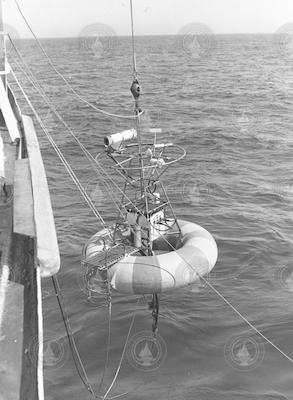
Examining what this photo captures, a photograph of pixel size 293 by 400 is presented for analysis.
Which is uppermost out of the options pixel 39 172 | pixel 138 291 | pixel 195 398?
pixel 39 172

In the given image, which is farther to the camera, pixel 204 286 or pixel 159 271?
pixel 204 286

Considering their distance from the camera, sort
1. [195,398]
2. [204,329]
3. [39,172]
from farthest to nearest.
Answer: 1. [204,329]
2. [195,398]
3. [39,172]

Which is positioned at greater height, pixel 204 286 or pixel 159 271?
pixel 159 271

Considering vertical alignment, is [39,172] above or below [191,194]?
above

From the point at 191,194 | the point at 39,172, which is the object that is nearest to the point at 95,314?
the point at 39,172

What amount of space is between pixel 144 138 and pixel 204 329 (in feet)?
49.4

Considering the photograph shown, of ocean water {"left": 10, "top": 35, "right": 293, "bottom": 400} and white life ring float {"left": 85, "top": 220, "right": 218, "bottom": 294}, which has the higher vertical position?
white life ring float {"left": 85, "top": 220, "right": 218, "bottom": 294}

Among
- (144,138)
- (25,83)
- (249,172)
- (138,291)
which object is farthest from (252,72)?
(138,291)

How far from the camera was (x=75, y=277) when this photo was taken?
1047 cm

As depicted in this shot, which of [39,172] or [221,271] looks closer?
[39,172]

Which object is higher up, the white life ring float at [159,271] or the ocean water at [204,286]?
the white life ring float at [159,271]

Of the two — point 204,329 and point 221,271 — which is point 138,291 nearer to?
point 204,329

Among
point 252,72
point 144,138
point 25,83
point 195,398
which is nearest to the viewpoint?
point 195,398

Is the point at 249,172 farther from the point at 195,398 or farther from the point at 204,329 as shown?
the point at 195,398
